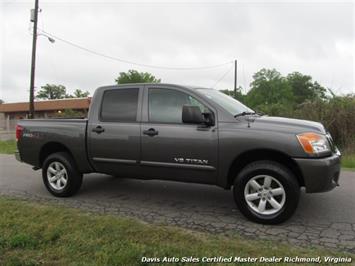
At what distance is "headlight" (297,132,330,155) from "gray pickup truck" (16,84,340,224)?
1cm

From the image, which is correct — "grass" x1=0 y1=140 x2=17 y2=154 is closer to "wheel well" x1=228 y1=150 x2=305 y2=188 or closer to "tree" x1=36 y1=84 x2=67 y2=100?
"wheel well" x1=228 y1=150 x2=305 y2=188

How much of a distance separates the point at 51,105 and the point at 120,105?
1726 inches

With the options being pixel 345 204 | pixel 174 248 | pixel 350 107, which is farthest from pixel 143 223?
pixel 350 107

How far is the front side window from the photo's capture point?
4.90 m

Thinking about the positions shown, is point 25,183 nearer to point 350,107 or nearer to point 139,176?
point 139,176

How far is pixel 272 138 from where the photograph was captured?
13.9 ft

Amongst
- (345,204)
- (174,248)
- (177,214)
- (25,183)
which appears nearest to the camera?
(174,248)

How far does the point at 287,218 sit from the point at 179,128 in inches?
73.0

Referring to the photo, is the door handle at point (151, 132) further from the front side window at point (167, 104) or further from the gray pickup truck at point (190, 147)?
the front side window at point (167, 104)

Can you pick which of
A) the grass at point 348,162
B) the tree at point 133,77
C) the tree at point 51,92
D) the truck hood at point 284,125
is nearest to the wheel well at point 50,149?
the truck hood at point 284,125

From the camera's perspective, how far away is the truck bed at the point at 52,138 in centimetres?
555

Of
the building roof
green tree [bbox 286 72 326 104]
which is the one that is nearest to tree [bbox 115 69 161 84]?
the building roof

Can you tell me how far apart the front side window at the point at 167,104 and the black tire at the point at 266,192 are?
1159mm

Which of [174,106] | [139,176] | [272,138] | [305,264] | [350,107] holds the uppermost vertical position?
[350,107]
